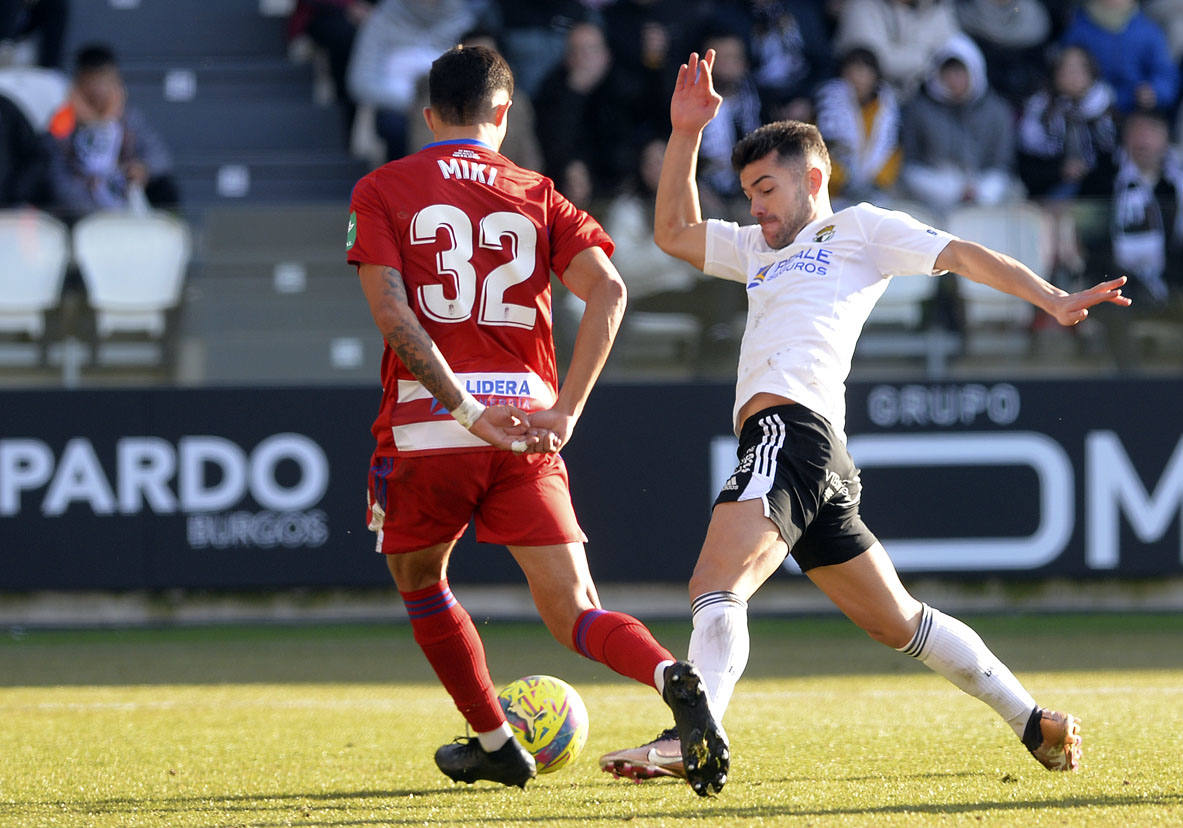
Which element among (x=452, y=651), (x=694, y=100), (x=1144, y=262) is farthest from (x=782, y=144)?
(x=1144, y=262)

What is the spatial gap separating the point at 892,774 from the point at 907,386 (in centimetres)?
486

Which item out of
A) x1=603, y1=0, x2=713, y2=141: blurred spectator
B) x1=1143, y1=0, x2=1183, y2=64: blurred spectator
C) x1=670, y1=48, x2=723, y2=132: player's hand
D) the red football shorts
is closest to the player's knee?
the red football shorts

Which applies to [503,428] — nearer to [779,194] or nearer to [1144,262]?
[779,194]

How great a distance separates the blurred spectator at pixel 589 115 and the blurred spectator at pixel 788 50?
3.88ft

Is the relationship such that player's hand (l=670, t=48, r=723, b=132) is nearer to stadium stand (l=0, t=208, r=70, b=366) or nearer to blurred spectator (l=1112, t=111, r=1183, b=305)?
blurred spectator (l=1112, t=111, r=1183, b=305)

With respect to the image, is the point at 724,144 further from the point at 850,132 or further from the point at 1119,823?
the point at 1119,823

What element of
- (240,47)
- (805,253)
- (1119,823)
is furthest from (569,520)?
(240,47)

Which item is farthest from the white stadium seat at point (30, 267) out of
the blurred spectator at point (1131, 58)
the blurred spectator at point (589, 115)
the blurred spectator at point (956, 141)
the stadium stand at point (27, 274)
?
the blurred spectator at point (1131, 58)

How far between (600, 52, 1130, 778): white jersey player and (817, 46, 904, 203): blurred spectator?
235 inches

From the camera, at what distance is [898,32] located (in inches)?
484

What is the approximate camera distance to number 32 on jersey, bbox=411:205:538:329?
4410 mm

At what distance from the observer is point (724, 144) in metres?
10.9

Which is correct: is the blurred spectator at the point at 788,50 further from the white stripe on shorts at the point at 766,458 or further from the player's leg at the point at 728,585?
the player's leg at the point at 728,585

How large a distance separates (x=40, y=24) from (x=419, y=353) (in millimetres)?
9892
